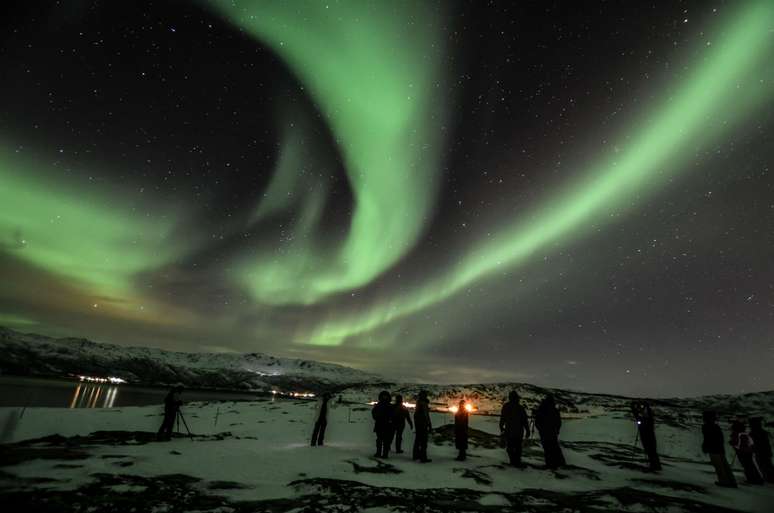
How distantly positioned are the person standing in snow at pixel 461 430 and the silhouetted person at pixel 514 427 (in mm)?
Result: 1399

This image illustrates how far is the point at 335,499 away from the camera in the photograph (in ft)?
25.5

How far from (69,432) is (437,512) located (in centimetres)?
2636

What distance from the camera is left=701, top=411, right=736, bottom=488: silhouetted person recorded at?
1277 cm

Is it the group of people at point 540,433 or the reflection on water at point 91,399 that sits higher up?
the group of people at point 540,433

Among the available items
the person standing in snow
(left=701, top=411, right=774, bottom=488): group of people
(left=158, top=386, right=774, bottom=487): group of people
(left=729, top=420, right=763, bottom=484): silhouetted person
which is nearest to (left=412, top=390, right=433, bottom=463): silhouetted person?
(left=158, top=386, right=774, bottom=487): group of people

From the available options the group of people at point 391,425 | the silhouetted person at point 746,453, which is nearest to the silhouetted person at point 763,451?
the silhouetted person at point 746,453

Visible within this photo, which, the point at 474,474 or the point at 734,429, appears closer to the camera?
the point at 474,474

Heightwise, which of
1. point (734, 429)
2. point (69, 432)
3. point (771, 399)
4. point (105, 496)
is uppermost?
point (771, 399)

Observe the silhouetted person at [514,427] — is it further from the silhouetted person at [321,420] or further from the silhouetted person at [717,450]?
the silhouetted person at [321,420]

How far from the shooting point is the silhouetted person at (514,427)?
13391 mm

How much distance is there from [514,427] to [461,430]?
1.92 m

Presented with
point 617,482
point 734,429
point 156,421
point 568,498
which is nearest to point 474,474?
point 568,498

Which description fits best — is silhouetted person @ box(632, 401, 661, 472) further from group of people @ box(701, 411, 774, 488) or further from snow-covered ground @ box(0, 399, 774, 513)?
group of people @ box(701, 411, 774, 488)

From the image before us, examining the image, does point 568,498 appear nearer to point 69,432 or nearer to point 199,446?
point 199,446
